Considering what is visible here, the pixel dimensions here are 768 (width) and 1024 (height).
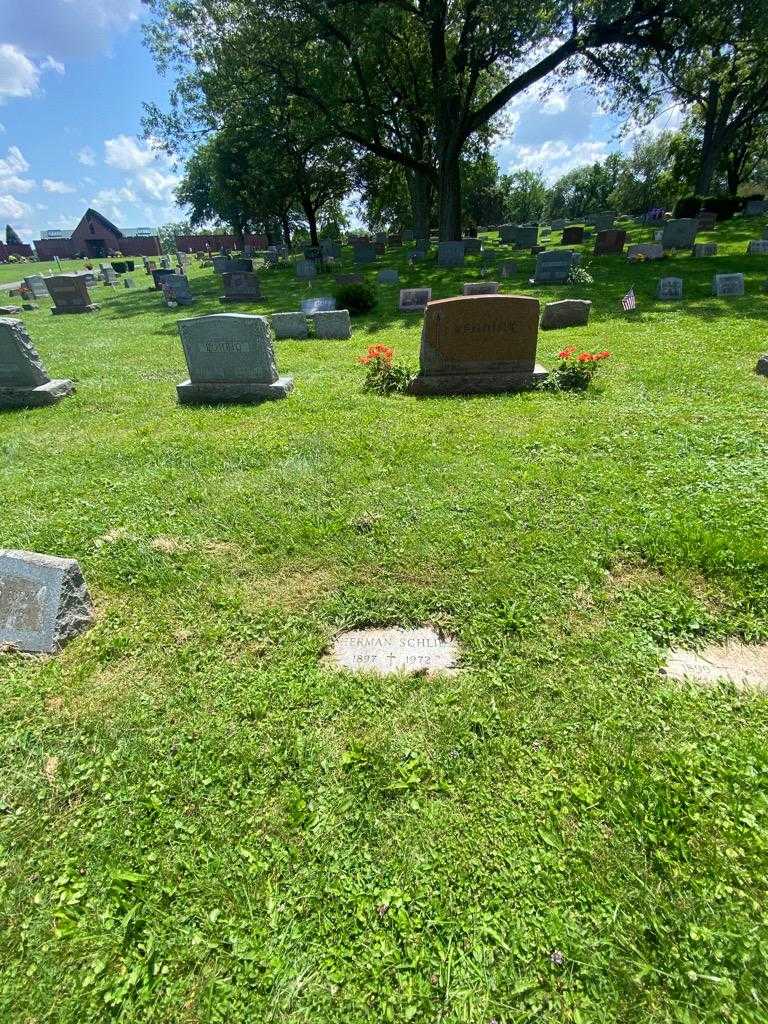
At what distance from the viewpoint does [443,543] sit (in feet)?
12.1

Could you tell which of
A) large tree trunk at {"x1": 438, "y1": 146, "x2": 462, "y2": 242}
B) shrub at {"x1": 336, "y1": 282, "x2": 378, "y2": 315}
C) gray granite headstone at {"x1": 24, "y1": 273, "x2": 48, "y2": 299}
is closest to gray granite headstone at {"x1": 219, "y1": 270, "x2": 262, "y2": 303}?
shrub at {"x1": 336, "y1": 282, "x2": 378, "y2": 315}

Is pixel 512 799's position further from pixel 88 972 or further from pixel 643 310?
pixel 643 310

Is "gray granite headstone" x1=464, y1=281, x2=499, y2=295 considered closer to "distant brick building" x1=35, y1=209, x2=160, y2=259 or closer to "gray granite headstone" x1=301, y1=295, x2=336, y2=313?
"gray granite headstone" x1=301, y1=295, x2=336, y2=313

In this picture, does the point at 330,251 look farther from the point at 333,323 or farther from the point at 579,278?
the point at 333,323

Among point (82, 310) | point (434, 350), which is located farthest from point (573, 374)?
point (82, 310)

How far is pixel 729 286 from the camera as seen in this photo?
11328 millimetres

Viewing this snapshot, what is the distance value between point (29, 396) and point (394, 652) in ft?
26.9

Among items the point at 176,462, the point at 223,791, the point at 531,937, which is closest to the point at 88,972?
the point at 223,791

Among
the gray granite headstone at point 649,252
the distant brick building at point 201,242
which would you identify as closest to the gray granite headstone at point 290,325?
the gray granite headstone at point 649,252

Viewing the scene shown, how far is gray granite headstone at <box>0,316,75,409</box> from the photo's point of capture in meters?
7.56

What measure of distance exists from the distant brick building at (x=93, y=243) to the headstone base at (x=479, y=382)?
8863 cm

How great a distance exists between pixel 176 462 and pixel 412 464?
2.74 meters

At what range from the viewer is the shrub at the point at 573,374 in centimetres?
648

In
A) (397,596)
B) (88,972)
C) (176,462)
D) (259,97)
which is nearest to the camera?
(88,972)
